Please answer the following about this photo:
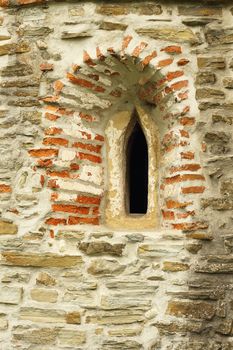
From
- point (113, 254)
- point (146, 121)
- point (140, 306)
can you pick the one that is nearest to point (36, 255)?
point (113, 254)

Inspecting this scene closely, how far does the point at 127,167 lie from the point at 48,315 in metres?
1.21

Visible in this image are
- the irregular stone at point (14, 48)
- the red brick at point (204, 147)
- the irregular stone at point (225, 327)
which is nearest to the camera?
the irregular stone at point (225, 327)

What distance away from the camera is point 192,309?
356cm

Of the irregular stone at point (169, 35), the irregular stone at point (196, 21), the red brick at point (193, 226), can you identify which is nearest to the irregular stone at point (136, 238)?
the red brick at point (193, 226)

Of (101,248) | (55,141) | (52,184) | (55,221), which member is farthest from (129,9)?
(101,248)

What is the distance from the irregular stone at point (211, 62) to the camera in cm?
381

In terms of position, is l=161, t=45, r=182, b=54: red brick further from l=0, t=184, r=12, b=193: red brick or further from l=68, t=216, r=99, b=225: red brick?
l=0, t=184, r=12, b=193: red brick

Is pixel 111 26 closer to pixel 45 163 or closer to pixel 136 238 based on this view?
pixel 45 163

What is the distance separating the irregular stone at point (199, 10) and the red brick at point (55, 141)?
120 cm

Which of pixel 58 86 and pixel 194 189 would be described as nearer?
pixel 194 189

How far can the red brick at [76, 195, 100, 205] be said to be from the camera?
3862mm

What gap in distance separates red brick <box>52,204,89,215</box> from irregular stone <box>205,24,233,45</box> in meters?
1.44

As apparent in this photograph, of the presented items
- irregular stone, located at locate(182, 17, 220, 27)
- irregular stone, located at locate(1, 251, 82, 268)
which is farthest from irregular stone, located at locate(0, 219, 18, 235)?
irregular stone, located at locate(182, 17, 220, 27)

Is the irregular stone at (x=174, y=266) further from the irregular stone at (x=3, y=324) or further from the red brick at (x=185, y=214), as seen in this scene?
the irregular stone at (x=3, y=324)
